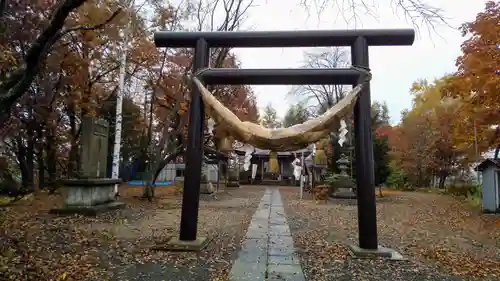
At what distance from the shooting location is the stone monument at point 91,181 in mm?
8898

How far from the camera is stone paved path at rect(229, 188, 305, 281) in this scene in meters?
4.28

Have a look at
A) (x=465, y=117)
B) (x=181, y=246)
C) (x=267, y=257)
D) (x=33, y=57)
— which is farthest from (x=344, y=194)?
(x=33, y=57)

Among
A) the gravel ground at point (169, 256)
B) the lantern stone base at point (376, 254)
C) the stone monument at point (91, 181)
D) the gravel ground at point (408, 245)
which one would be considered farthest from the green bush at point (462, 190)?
the stone monument at point (91, 181)

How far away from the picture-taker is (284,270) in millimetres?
4539

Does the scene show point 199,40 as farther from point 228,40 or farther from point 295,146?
point 295,146

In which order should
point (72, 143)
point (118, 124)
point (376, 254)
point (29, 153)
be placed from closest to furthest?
point (376, 254) < point (29, 153) < point (118, 124) < point (72, 143)

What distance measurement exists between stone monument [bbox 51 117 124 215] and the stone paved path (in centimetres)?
425

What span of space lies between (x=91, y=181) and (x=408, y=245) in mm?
7451

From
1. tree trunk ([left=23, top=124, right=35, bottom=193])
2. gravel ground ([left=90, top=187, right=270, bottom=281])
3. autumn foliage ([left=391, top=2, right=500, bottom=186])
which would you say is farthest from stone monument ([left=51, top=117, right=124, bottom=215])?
autumn foliage ([left=391, top=2, right=500, bottom=186])

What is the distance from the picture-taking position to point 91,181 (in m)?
9.04

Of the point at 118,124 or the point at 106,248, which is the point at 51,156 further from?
the point at 106,248

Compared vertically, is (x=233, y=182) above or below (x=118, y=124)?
below

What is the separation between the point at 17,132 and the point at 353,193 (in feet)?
41.1

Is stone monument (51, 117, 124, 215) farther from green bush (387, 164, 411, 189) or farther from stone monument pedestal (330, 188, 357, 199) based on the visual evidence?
green bush (387, 164, 411, 189)
